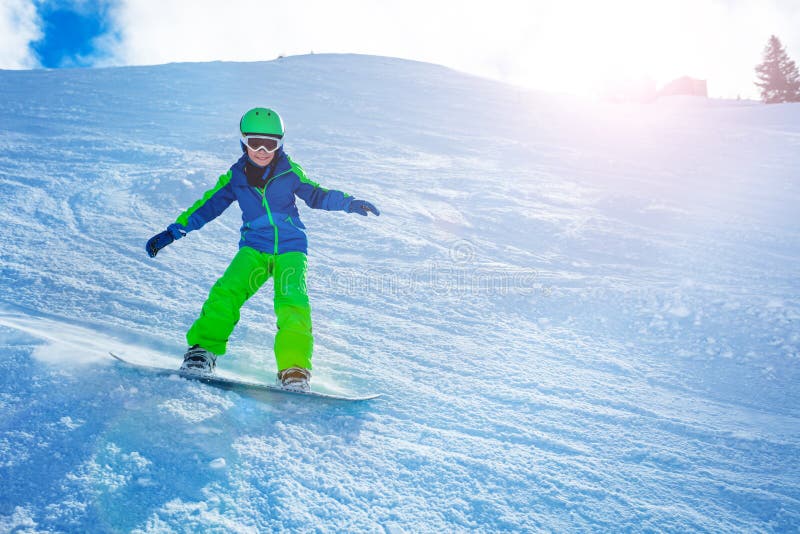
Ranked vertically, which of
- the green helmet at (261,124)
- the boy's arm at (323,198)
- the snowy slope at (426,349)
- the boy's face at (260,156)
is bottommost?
the snowy slope at (426,349)

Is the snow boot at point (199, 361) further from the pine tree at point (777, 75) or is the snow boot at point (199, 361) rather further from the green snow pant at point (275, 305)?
the pine tree at point (777, 75)

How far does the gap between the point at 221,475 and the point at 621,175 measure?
7928 mm

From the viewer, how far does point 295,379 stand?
2.53 meters

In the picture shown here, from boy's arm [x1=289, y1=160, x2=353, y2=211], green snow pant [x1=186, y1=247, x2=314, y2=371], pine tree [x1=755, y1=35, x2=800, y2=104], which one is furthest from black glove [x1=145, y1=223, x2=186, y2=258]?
pine tree [x1=755, y1=35, x2=800, y2=104]

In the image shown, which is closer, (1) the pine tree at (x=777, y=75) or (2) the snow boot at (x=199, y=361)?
(2) the snow boot at (x=199, y=361)

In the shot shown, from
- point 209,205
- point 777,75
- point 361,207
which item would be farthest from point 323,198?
point 777,75

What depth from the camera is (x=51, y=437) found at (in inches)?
74.2

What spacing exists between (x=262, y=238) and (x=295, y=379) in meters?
0.93

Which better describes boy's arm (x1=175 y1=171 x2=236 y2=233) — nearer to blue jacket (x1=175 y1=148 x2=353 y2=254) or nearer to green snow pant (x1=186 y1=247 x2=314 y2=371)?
blue jacket (x1=175 y1=148 x2=353 y2=254)

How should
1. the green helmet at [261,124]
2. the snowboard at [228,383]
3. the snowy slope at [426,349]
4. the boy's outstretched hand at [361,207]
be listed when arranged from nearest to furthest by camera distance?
1. the snowy slope at [426,349]
2. the snowboard at [228,383]
3. the green helmet at [261,124]
4. the boy's outstretched hand at [361,207]

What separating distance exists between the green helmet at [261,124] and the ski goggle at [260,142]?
0.9 inches

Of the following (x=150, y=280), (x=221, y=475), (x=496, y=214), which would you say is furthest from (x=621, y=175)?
(x=221, y=475)

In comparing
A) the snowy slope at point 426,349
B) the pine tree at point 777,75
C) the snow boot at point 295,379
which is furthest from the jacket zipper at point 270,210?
the pine tree at point 777,75

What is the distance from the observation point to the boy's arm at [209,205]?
3039mm
